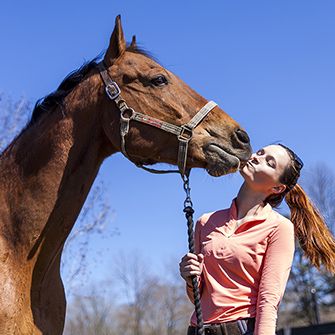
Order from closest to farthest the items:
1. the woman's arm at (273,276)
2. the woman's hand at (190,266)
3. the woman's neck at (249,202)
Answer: the woman's arm at (273,276) → the woman's hand at (190,266) → the woman's neck at (249,202)

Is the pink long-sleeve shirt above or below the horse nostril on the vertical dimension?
below

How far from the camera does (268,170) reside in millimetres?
3658

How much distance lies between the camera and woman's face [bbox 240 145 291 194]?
144 inches

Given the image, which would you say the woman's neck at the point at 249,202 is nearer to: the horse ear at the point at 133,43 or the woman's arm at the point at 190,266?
the woman's arm at the point at 190,266

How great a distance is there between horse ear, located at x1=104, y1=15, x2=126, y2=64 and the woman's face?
1.37 metres

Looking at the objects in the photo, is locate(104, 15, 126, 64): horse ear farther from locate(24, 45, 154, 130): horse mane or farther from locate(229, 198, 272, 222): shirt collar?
locate(229, 198, 272, 222): shirt collar

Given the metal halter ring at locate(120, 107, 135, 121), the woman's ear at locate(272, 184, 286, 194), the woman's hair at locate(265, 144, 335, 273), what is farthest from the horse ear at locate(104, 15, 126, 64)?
the woman's ear at locate(272, 184, 286, 194)

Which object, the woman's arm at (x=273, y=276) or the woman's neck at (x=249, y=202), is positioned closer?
the woman's arm at (x=273, y=276)

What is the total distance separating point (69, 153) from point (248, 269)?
1.51 meters

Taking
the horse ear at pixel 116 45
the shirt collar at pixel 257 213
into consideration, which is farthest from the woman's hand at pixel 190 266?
the horse ear at pixel 116 45

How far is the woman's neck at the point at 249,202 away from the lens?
365cm

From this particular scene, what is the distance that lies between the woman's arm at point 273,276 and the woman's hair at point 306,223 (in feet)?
1.48

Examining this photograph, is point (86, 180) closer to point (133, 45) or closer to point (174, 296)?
point (133, 45)

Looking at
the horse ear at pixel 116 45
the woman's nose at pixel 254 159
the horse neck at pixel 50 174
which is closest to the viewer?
the woman's nose at pixel 254 159
